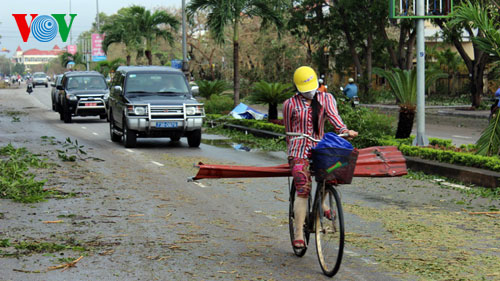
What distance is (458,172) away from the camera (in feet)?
40.0

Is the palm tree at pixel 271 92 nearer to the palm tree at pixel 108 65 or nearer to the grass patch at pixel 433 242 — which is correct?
the grass patch at pixel 433 242

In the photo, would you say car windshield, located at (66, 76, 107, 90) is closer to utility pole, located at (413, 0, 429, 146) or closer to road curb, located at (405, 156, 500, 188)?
utility pole, located at (413, 0, 429, 146)

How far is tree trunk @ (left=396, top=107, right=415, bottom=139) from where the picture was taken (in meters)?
16.5

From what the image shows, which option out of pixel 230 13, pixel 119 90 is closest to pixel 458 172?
pixel 119 90

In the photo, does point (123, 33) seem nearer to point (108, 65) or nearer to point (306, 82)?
point (108, 65)

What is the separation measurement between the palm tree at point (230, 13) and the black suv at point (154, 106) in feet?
23.9

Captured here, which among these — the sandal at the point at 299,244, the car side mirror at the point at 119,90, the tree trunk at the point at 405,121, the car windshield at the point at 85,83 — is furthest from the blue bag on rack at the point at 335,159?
the car windshield at the point at 85,83

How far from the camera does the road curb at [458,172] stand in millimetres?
11289

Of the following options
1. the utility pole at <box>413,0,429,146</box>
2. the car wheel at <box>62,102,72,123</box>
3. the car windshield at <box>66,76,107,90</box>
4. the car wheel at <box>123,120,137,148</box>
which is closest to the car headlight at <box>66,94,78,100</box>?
the car wheel at <box>62,102,72,123</box>

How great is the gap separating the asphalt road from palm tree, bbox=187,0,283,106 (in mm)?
12129

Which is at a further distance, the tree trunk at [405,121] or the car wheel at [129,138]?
the car wheel at [129,138]

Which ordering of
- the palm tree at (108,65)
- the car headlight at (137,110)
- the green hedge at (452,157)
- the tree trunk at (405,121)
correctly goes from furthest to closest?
the palm tree at (108,65)
the car headlight at (137,110)
the tree trunk at (405,121)
the green hedge at (452,157)

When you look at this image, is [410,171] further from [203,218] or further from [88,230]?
[88,230]

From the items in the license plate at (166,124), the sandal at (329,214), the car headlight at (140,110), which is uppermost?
the car headlight at (140,110)
